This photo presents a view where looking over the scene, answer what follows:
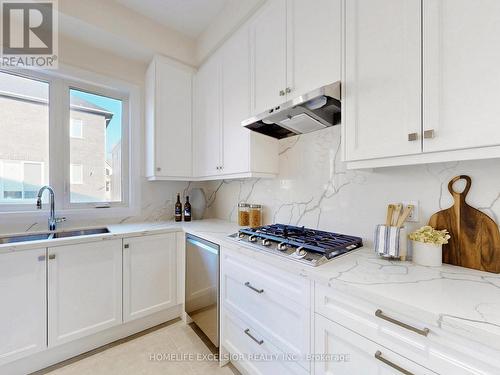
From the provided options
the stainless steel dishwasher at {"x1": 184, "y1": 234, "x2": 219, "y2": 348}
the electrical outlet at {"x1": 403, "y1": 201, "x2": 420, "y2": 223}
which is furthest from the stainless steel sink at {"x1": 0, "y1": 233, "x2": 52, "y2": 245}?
the electrical outlet at {"x1": 403, "y1": 201, "x2": 420, "y2": 223}

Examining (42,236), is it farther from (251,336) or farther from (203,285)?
(251,336)

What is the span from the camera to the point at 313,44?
4.31 ft

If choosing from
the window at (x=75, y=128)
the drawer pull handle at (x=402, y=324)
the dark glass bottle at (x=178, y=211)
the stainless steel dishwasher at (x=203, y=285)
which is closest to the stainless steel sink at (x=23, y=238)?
the window at (x=75, y=128)

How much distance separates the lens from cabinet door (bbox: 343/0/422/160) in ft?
3.05

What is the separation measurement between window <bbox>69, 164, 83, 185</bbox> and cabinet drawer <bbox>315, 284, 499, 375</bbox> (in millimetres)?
2391

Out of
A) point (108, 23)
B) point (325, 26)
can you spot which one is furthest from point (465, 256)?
point (108, 23)

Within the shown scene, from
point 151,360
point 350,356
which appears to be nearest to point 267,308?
point 350,356

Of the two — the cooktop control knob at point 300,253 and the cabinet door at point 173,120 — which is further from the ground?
the cabinet door at point 173,120

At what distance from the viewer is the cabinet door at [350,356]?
75 centimetres

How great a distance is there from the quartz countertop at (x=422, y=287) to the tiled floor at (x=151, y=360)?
3.38 feet

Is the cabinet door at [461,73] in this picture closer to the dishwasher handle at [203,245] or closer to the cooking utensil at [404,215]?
the cooking utensil at [404,215]

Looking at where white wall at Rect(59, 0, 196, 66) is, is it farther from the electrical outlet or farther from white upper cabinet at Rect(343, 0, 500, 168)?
the electrical outlet

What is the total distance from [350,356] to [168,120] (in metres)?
2.31

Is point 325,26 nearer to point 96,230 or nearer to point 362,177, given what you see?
point 362,177
